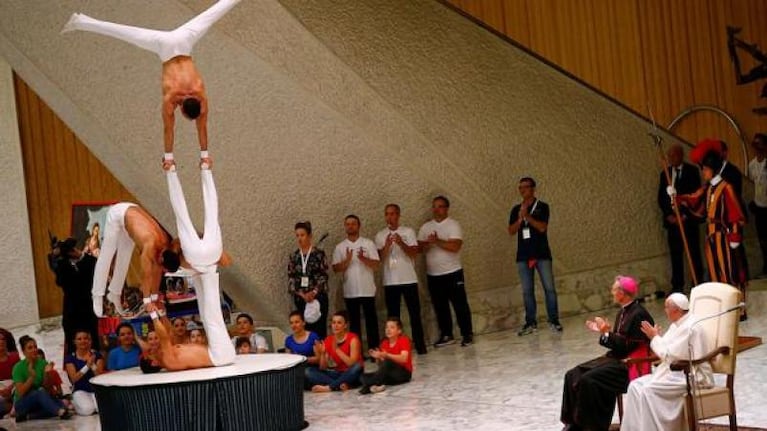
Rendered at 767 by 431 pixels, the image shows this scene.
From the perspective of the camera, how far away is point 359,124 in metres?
11.0

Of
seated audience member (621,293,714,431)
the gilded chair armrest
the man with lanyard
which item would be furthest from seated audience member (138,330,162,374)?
the man with lanyard

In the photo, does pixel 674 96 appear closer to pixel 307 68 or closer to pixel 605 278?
pixel 605 278

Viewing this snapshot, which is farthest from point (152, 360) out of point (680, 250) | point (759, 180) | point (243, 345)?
point (759, 180)

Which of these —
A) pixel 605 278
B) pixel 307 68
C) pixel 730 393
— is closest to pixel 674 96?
pixel 605 278

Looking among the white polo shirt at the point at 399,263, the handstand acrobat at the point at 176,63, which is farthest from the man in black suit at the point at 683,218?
the handstand acrobat at the point at 176,63

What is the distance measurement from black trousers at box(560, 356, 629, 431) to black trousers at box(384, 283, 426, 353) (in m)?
4.39

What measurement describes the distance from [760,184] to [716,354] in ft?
21.8

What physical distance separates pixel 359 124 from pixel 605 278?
11.7 feet

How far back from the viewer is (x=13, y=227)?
14.7m

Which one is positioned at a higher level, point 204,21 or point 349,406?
point 204,21

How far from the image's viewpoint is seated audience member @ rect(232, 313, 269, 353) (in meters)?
10.0

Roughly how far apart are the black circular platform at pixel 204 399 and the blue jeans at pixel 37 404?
1885mm

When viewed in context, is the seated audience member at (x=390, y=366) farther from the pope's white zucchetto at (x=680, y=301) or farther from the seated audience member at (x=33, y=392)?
the pope's white zucchetto at (x=680, y=301)

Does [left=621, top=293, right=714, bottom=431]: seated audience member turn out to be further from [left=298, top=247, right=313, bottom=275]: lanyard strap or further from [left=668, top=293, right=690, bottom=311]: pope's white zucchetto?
[left=298, top=247, right=313, bottom=275]: lanyard strap
